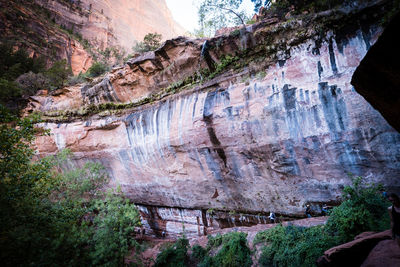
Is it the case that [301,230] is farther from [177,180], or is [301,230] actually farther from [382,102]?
[177,180]

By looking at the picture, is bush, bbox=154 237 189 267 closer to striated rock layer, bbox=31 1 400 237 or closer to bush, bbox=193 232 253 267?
bush, bbox=193 232 253 267

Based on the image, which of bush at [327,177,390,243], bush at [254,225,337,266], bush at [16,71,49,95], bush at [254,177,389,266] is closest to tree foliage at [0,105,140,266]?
bush at [254,225,337,266]

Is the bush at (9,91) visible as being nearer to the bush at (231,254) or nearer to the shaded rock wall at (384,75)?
the bush at (231,254)

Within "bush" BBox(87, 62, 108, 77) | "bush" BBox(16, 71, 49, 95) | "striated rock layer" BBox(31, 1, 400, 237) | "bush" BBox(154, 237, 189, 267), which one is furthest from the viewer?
"bush" BBox(87, 62, 108, 77)

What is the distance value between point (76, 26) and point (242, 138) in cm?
3379

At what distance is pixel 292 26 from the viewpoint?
20.2 ft

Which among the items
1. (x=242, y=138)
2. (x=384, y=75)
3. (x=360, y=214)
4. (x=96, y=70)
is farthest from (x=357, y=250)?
(x=96, y=70)

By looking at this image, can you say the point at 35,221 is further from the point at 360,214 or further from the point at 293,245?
the point at 360,214

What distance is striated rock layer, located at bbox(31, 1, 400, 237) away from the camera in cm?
510

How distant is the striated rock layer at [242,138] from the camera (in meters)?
5.10

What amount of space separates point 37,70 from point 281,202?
23.5 m

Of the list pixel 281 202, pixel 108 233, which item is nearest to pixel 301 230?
pixel 281 202

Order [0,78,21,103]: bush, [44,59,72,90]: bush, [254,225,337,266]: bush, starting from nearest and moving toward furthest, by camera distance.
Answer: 1. [254,225,337,266]: bush
2. [0,78,21,103]: bush
3. [44,59,72,90]: bush

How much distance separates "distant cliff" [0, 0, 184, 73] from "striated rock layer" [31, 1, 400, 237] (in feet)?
50.3
